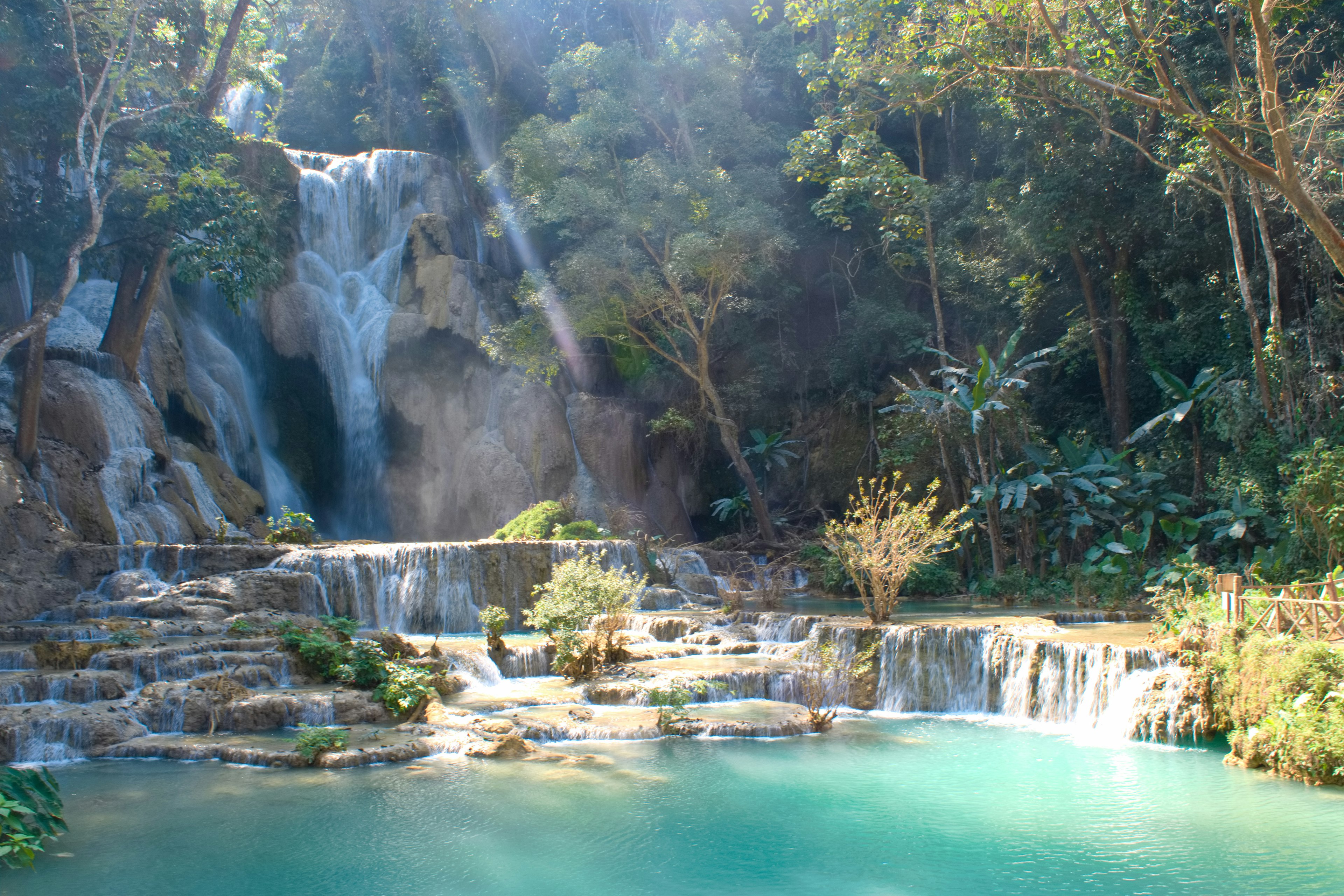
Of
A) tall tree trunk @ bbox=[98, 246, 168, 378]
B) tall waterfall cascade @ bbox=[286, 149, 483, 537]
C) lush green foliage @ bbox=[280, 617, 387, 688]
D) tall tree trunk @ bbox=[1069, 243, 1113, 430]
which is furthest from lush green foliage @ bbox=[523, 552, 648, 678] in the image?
tall tree trunk @ bbox=[1069, 243, 1113, 430]

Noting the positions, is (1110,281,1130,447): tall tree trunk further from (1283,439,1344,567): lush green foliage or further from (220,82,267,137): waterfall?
(220,82,267,137): waterfall

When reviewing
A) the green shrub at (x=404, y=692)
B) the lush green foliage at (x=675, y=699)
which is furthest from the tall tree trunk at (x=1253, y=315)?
the green shrub at (x=404, y=692)

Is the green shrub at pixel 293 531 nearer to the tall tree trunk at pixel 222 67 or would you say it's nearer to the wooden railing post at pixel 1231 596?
the tall tree trunk at pixel 222 67

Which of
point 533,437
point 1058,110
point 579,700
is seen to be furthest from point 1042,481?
point 533,437

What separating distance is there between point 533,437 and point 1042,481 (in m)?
12.3

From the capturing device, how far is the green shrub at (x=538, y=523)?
20.2 meters

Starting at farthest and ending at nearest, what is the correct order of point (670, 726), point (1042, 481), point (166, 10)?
1. point (166, 10)
2. point (1042, 481)
3. point (670, 726)

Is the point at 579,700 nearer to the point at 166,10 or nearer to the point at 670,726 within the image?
the point at 670,726

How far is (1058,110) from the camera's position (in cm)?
2039

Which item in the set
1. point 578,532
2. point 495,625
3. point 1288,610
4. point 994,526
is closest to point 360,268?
point 578,532

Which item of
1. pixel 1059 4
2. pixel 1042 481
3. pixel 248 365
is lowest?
pixel 1042 481

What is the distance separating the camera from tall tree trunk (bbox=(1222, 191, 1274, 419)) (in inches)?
641

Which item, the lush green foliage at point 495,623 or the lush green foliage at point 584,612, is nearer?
the lush green foliage at point 584,612

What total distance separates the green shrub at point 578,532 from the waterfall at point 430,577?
1.51 m
